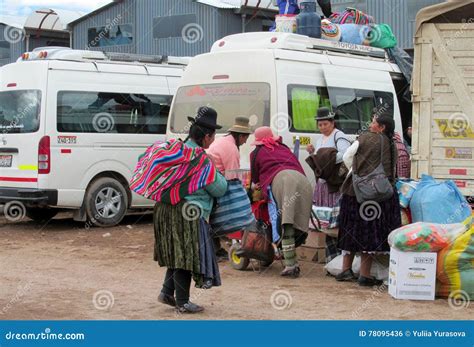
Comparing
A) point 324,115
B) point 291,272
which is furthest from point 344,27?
point 291,272

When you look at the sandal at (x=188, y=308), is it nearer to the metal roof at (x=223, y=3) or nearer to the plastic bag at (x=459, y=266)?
the plastic bag at (x=459, y=266)

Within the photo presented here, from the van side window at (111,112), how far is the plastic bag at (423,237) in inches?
240

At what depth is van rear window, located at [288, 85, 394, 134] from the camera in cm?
1076

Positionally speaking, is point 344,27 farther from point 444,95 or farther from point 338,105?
point 444,95

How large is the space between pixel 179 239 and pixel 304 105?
4.49m

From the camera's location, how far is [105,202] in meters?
12.9

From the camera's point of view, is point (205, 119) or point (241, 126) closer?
point (205, 119)

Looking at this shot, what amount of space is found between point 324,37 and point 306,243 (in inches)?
138

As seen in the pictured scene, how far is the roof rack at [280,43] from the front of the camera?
10.9 meters

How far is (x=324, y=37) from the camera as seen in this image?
12.1 metres

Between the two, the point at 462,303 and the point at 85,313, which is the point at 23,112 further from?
the point at 462,303

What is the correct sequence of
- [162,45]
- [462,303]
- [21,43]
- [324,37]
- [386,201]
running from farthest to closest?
[21,43]
[162,45]
[324,37]
[386,201]
[462,303]

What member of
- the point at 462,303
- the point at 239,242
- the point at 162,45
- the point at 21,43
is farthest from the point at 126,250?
the point at 21,43

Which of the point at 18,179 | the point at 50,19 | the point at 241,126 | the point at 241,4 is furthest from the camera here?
the point at 50,19
